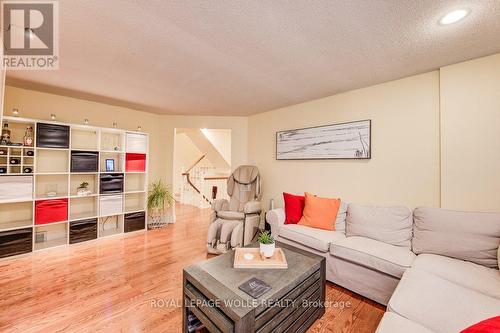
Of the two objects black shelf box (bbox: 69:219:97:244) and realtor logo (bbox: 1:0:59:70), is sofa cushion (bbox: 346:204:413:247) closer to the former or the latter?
realtor logo (bbox: 1:0:59:70)

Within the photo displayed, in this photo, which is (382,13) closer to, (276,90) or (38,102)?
(276,90)

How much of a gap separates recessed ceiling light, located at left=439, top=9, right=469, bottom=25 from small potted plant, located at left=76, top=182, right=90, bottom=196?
455cm

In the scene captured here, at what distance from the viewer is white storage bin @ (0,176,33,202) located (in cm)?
256

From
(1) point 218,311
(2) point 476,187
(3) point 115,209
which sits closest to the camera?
(1) point 218,311

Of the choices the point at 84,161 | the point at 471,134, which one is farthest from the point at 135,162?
the point at 471,134

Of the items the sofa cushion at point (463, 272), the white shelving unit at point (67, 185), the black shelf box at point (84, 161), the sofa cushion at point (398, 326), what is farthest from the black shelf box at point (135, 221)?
the sofa cushion at point (463, 272)

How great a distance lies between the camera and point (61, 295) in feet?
6.36

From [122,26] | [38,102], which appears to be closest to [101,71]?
[122,26]

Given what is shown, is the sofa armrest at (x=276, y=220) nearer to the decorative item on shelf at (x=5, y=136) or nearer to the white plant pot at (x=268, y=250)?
the white plant pot at (x=268, y=250)

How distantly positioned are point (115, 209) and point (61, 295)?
1660mm

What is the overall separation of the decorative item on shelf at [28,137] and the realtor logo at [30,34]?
97 cm

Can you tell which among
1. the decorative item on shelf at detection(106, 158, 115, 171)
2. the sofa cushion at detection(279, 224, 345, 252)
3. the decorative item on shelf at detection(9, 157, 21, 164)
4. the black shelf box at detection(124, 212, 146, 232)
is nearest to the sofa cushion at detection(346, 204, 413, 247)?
the sofa cushion at detection(279, 224, 345, 252)

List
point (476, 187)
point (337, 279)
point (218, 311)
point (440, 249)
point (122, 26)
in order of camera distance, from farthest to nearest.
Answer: point (337, 279) < point (476, 187) < point (440, 249) < point (122, 26) < point (218, 311)

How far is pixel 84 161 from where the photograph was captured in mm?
3193
